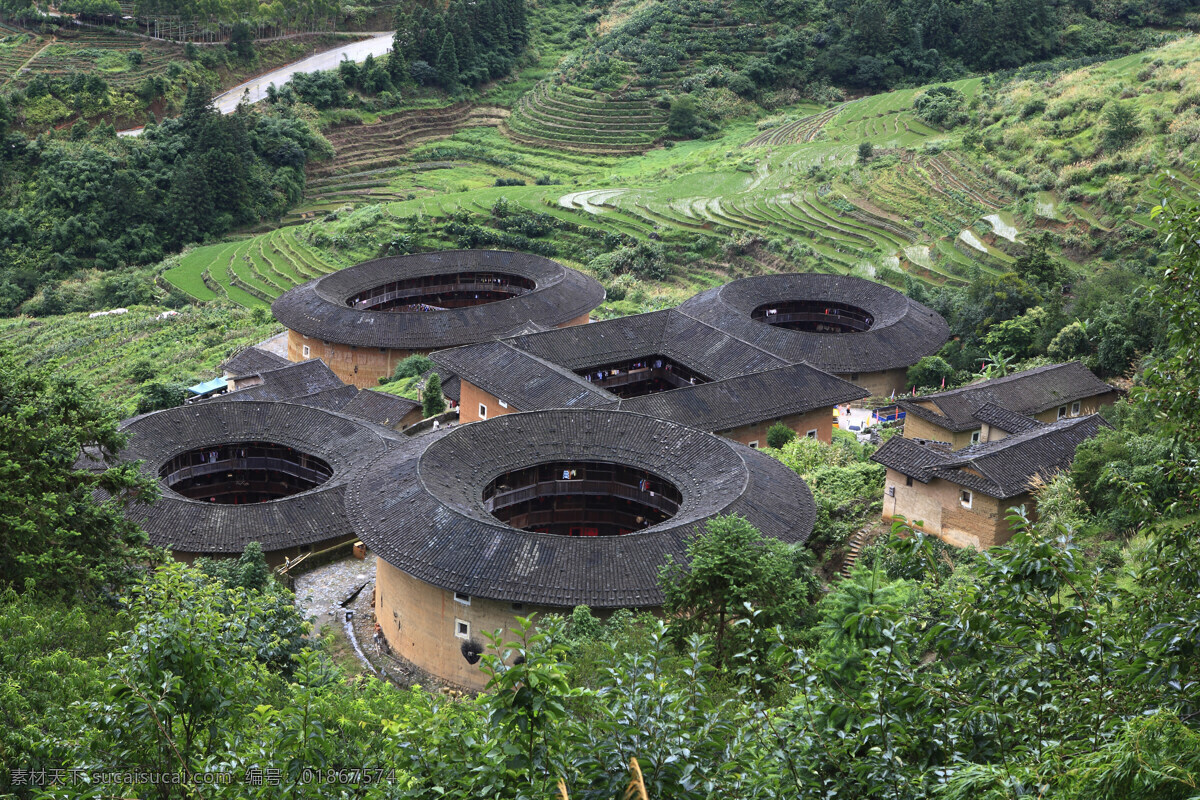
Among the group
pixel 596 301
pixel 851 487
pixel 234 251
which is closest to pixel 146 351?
pixel 234 251

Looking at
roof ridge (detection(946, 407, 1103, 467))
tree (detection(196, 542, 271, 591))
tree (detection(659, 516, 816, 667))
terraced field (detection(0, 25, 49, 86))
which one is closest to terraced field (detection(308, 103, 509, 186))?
terraced field (detection(0, 25, 49, 86))

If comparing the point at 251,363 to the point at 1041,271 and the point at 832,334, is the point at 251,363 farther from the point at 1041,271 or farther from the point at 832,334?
the point at 1041,271

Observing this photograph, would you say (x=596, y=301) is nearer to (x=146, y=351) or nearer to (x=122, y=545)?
(x=146, y=351)

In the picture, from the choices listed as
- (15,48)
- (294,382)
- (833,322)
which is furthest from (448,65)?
(294,382)

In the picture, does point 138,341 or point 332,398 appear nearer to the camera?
point 332,398

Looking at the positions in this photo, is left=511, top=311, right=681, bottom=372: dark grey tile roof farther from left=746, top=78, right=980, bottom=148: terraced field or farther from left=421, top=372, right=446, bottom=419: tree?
left=746, top=78, right=980, bottom=148: terraced field

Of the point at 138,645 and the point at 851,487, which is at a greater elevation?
the point at 138,645

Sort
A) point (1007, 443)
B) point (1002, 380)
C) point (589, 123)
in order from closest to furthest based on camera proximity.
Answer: point (1007, 443)
point (1002, 380)
point (589, 123)
